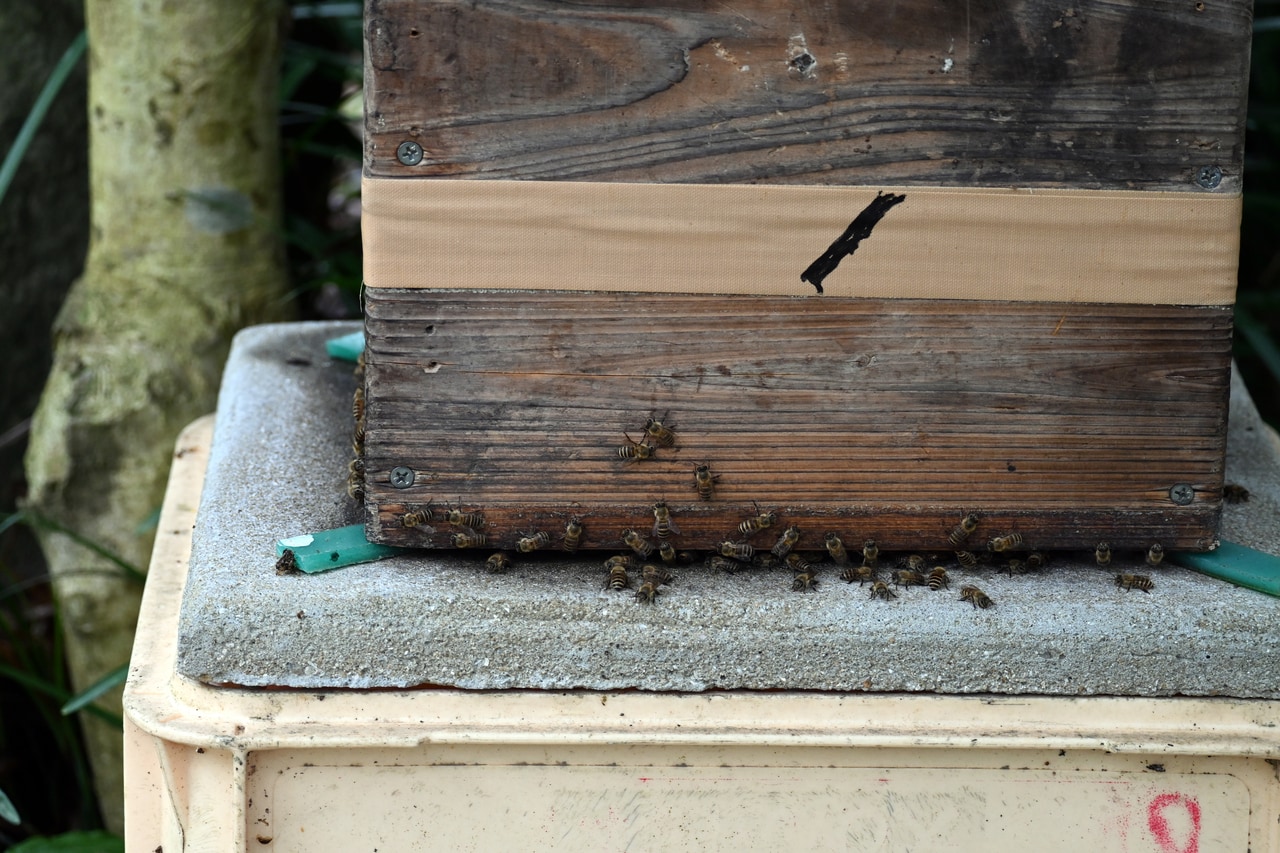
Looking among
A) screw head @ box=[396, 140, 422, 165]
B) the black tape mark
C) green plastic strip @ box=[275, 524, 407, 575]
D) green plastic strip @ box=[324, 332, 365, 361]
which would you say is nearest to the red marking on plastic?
the black tape mark

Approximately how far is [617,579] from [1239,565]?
0.82 m

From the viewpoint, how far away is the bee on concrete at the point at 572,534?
144 cm

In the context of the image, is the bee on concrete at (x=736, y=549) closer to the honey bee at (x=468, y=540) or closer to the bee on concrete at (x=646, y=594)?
the bee on concrete at (x=646, y=594)

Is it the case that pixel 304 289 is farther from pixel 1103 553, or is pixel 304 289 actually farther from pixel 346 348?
pixel 1103 553

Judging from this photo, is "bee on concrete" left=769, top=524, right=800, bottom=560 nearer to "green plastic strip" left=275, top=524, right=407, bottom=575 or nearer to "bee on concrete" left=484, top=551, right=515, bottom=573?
"bee on concrete" left=484, top=551, right=515, bottom=573

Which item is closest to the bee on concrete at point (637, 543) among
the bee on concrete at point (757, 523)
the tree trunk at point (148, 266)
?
the bee on concrete at point (757, 523)

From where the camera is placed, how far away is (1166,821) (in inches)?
54.5

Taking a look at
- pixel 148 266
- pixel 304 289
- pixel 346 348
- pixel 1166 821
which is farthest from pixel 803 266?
pixel 304 289

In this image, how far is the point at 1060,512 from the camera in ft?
4.86

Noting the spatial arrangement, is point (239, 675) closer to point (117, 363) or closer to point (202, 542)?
point (202, 542)

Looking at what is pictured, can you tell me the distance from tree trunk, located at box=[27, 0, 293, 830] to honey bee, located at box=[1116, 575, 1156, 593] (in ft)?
6.55

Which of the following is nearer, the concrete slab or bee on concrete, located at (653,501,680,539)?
the concrete slab

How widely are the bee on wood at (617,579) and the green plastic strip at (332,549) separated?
29 centimetres

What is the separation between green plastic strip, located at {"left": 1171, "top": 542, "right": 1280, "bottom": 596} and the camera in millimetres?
1471
